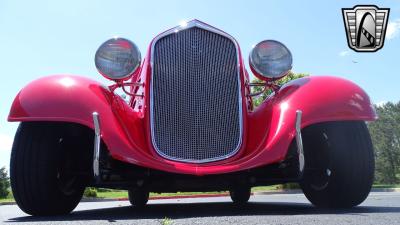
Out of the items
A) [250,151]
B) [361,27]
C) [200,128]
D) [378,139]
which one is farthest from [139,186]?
[378,139]

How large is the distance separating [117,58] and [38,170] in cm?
110

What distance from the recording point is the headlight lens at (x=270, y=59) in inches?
162

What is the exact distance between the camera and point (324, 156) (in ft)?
13.1

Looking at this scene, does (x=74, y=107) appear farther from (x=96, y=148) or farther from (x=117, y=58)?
(x=117, y=58)

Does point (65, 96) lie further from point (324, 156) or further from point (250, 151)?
point (324, 156)

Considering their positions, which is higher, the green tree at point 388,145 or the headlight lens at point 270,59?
the headlight lens at point 270,59

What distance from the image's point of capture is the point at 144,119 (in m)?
4.00

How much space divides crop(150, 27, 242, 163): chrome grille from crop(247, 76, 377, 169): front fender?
0.29 meters

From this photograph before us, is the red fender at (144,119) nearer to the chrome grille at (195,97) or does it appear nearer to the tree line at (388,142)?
the chrome grille at (195,97)

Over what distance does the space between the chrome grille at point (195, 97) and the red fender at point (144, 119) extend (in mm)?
142

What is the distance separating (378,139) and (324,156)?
4753 centimetres

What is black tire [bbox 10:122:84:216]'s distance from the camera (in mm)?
3473

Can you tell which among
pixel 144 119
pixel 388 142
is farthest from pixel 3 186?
pixel 388 142

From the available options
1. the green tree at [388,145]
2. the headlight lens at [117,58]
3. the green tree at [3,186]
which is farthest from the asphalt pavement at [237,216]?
the green tree at [388,145]
